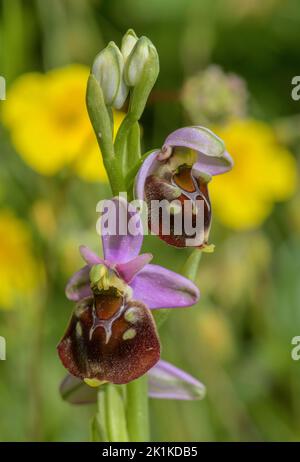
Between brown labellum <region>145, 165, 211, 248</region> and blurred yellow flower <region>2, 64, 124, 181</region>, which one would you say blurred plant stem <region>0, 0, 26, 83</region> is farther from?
brown labellum <region>145, 165, 211, 248</region>

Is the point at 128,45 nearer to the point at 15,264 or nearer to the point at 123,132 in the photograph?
the point at 123,132

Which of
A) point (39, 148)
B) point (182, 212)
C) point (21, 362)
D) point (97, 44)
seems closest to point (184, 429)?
point (21, 362)

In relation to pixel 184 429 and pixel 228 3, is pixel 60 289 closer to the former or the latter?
pixel 184 429

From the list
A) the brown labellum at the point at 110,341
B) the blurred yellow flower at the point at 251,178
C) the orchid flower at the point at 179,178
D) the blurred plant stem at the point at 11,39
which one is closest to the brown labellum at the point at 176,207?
the orchid flower at the point at 179,178

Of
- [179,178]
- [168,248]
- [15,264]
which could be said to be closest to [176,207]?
[179,178]

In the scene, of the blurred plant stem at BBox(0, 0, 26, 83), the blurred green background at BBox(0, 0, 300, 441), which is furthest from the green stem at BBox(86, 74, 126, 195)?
the blurred plant stem at BBox(0, 0, 26, 83)
